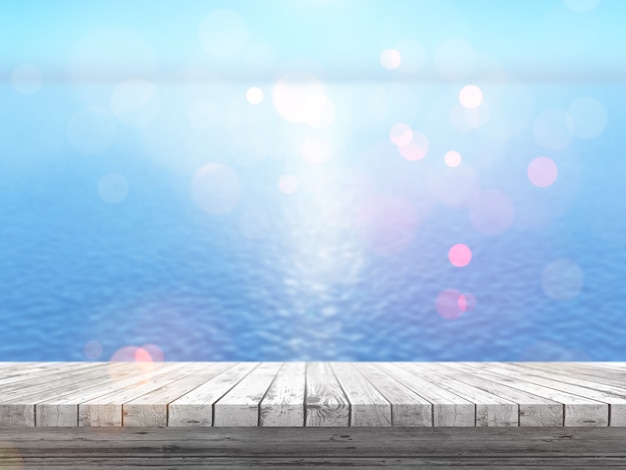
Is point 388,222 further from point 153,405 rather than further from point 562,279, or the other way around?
point 153,405

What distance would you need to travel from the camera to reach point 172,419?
83.3 inches

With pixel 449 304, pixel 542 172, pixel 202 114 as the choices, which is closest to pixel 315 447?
pixel 449 304

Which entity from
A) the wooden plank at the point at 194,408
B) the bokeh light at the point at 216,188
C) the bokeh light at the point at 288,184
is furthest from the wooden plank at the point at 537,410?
the bokeh light at the point at 288,184

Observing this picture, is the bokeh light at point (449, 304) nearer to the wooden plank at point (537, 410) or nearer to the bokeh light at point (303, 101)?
the wooden plank at point (537, 410)

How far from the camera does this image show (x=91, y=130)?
46844 mm

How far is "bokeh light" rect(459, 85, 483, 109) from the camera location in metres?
49.1

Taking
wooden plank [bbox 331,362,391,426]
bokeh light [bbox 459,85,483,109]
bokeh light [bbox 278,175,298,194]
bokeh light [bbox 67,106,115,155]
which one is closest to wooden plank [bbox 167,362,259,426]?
wooden plank [bbox 331,362,391,426]

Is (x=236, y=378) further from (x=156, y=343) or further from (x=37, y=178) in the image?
(x=37, y=178)

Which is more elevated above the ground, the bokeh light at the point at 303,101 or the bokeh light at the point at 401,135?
the bokeh light at the point at 303,101

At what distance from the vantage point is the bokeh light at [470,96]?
161 feet

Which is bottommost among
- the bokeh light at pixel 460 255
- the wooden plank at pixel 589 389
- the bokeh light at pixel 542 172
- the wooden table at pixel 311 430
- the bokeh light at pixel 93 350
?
the bokeh light at pixel 93 350

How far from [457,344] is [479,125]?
3186 cm

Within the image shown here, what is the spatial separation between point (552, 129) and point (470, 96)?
14.2m

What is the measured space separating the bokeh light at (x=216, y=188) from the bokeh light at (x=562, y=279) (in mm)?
15984
